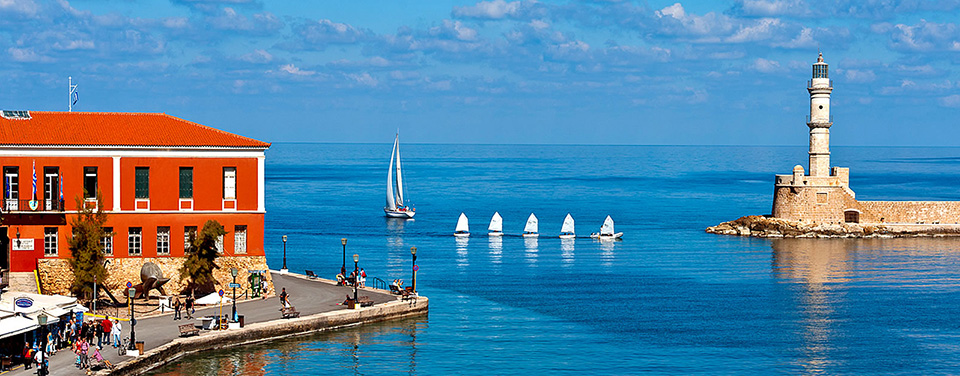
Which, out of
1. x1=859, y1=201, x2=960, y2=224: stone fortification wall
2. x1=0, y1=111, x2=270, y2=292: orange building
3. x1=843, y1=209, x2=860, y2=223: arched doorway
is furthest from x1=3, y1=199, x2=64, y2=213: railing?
x1=859, y1=201, x2=960, y2=224: stone fortification wall

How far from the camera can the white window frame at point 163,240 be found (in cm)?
5591

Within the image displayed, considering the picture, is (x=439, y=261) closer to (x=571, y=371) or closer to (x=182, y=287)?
(x=182, y=287)

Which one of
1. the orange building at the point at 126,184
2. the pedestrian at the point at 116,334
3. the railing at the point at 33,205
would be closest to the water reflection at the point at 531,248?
the orange building at the point at 126,184

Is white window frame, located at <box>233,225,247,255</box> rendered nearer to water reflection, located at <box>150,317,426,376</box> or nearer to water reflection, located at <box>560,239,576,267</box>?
water reflection, located at <box>150,317,426,376</box>

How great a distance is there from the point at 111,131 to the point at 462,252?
4394 centimetres

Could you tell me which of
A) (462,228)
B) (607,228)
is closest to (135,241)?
(462,228)

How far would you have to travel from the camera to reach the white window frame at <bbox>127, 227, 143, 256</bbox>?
5541 centimetres

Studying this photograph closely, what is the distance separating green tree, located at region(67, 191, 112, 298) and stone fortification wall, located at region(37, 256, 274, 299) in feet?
2.40

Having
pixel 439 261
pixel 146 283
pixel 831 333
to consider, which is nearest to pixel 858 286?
pixel 831 333

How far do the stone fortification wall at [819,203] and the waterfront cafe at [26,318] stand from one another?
78.6 meters

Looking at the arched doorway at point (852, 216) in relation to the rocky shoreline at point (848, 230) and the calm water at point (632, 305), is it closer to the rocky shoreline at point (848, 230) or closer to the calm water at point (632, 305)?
the rocky shoreline at point (848, 230)

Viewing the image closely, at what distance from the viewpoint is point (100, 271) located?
52.4 m

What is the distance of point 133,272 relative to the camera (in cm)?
5525

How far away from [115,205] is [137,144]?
296 cm
